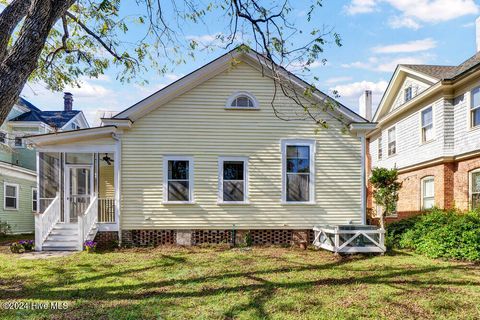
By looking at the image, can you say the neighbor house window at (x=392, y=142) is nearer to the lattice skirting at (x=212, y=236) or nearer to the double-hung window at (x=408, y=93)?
the double-hung window at (x=408, y=93)

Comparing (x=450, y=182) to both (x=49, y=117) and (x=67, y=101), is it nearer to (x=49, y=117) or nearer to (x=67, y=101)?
(x=49, y=117)

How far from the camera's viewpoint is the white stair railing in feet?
31.6

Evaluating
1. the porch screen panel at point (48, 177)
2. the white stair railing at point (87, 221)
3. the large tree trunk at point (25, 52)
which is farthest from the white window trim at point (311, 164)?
the large tree trunk at point (25, 52)

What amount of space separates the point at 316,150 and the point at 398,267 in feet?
14.8

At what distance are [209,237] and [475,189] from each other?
923 cm

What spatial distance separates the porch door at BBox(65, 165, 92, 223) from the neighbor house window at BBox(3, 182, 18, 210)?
22.9 ft

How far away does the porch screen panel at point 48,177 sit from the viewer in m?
11.1

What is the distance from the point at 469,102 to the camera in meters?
11.5

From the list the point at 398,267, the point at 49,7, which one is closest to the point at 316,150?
the point at 398,267

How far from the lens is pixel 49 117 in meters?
21.2

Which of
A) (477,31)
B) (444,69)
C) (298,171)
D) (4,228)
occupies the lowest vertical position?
(4,228)

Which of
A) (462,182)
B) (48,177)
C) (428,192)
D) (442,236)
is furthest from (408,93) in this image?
(48,177)

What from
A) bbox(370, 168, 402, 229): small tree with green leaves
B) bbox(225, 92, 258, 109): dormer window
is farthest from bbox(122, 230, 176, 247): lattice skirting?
bbox(370, 168, 402, 229): small tree with green leaves

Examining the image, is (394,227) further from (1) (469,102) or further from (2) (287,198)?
(1) (469,102)
